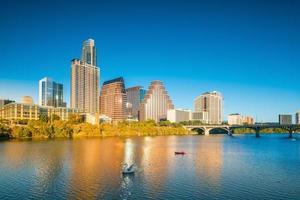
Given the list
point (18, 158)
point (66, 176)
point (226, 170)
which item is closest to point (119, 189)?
point (66, 176)

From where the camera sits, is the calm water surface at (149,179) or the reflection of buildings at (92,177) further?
the reflection of buildings at (92,177)

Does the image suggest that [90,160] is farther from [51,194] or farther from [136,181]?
[51,194]

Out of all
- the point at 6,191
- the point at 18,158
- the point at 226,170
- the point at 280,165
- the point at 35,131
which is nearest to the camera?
the point at 6,191

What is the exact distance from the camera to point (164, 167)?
79000mm

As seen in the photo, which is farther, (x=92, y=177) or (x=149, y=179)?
(x=92, y=177)

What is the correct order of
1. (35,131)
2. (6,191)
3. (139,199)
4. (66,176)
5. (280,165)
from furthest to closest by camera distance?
(35,131) → (280,165) → (66,176) → (6,191) → (139,199)

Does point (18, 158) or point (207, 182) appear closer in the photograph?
point (207, 182)

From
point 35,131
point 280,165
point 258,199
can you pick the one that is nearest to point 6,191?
point 258,199

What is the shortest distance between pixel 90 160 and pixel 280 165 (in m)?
49.2

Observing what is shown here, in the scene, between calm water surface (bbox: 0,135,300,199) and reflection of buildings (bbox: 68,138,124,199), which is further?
reflection of buildings (bbox: 68,138,124,199)

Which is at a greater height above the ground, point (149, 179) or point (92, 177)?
point (92, 177)

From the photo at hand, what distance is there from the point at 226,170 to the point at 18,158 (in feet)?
182

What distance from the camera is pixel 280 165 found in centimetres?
8450

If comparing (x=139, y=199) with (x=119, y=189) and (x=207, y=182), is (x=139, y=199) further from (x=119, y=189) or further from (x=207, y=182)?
(x=207, y=182)
